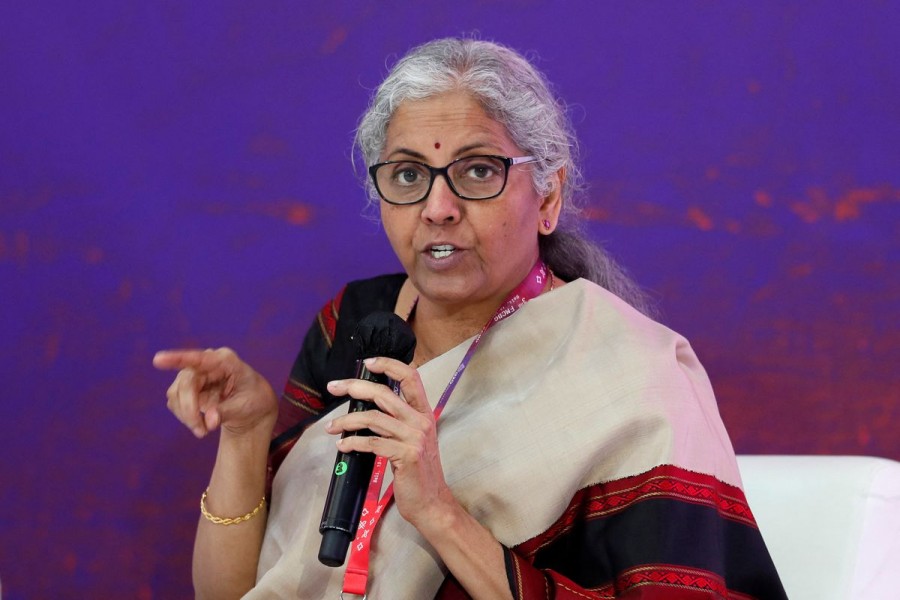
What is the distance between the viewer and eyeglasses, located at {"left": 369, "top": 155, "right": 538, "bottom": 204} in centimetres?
195

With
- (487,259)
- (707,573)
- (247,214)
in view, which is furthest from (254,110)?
(707,573)

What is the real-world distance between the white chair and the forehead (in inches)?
35.2

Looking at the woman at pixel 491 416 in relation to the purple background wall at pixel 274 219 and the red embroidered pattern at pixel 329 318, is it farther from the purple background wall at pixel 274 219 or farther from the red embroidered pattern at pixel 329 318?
the purple background wall at pixel 274 219

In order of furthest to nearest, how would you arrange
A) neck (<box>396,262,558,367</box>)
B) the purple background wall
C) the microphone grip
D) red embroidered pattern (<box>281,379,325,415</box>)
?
the purple background wall → red embroidered pattern (<box>281,379,325,415</box>) → neck (<box>396,262,558,367</box>) → the microphone grip

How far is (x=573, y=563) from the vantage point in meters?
1.80

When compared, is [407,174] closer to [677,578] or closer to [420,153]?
[420,153]

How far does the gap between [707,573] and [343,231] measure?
1.48 metres

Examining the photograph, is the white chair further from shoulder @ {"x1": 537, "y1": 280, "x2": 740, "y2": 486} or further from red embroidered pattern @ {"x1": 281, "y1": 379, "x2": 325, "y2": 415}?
red embroidered pattern @ {"x1": 281, "y1": 379, "x2": 325, "y2": 415}

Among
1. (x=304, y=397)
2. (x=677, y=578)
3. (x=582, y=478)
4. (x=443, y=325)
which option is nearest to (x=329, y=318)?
(x=304, y=397)

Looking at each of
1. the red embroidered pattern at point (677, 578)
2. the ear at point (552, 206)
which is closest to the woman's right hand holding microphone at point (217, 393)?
the ear at point (552, 206)

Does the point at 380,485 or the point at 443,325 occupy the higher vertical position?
the point at 443,325

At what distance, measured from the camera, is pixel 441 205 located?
1910mm

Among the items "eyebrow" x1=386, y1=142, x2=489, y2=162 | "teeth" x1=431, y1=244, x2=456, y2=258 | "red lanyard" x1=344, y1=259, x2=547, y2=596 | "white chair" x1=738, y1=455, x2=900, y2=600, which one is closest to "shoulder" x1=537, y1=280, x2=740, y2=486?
"red lanyard" x1=344, y1=259, x2=547, y2=596

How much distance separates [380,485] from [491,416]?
0.23 meters
